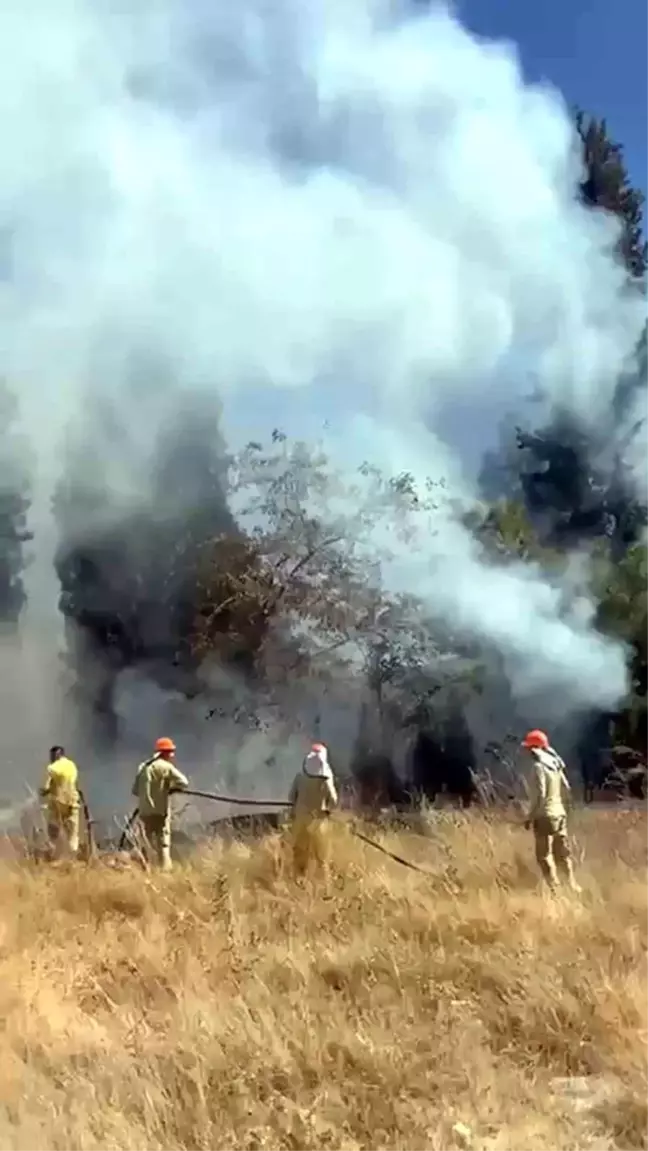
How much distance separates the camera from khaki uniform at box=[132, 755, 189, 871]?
13031 mm

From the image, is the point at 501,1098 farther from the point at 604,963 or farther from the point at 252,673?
the point at 252,673

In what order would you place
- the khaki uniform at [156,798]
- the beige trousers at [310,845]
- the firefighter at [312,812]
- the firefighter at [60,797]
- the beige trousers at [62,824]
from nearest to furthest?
the beige trousers at [310,845], the firefighter at [312,812], the khaki uniform at [156,798], the beige trousers at [62,824], the firefighter at [60,797]

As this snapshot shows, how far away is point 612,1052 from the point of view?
5824 mm

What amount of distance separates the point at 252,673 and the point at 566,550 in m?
6.69

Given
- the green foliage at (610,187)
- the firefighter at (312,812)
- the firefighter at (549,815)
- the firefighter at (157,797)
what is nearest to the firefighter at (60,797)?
the firefighter at (157,797)

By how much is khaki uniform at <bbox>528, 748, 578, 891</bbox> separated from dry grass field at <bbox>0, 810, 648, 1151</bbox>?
36 cm

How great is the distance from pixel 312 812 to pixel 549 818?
231 centimetres

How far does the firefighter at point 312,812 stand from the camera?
1104cm

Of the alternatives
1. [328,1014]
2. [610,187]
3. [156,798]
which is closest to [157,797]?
[156,798]

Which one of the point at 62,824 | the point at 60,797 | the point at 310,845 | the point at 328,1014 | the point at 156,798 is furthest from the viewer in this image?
the point at 60,797

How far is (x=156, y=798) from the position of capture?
43.3ft

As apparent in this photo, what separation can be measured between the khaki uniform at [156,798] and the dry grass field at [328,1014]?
233cm

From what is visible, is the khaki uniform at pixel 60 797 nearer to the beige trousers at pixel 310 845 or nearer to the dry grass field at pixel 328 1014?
the dry grass field at pixel 328 1014

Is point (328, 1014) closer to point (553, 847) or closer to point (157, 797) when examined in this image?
point (553, 847)
